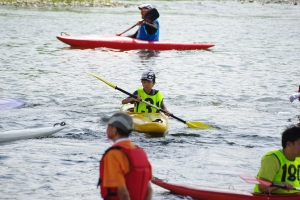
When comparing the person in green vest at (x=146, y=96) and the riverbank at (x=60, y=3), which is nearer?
the person in green vest at (x=146, y=96)

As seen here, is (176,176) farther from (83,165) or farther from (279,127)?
(279,127)

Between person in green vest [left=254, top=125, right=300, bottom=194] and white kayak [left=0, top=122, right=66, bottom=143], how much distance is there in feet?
14.6

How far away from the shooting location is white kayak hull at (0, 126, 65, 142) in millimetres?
9155

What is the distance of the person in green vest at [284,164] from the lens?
5.25 metres

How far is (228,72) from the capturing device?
57.7ft

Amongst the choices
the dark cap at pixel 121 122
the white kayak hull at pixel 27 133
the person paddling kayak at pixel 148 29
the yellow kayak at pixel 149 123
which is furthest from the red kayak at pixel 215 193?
the person paddling kayak at pixel 148 29

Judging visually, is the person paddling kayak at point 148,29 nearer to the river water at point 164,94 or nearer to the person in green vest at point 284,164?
the river water at point 164,94

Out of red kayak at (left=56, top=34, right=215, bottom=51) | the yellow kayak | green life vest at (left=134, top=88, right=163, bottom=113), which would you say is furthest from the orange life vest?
red kayak at (left=56, top=34, right=215, bottom=51)

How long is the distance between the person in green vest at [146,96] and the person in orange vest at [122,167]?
195 inches

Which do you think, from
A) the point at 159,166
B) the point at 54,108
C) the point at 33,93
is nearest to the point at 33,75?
the point at 33,93

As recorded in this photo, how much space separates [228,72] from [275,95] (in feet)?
12.3

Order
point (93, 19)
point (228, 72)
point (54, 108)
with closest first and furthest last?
point (54, 108) < point (228, 72) < point (93, 19)

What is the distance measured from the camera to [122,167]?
A: 4.24 meters

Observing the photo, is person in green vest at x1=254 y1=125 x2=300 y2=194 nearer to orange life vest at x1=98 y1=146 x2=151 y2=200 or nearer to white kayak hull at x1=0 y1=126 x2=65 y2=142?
orange life vest at x1=98 y1=146 x2=151 y2=200
